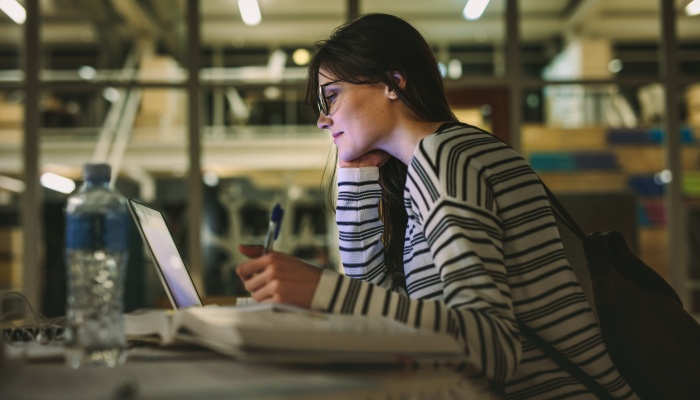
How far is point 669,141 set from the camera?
16.3ft

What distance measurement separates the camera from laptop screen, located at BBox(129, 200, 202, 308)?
129 cm

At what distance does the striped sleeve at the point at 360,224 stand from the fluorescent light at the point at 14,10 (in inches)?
166

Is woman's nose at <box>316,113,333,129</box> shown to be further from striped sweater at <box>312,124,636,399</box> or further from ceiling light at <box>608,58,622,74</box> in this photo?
ceiling light at <box>608,58,622,74</box>

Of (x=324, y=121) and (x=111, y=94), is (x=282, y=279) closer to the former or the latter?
(x=324, y=121)

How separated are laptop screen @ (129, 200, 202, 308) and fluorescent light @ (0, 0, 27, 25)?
416cm

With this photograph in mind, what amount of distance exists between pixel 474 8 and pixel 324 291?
16.5 feet

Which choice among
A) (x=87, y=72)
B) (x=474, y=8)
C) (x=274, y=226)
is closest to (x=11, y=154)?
(x=87, y=72)

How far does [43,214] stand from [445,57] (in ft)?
12.9

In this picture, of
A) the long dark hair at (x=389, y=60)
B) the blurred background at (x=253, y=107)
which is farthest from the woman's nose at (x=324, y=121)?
the blurred background at (x=253, y=107)

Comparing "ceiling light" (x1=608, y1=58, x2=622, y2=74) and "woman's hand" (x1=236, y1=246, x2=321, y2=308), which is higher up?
"ceiling light" (x1=608, y1=58, x2=622, y2=74)

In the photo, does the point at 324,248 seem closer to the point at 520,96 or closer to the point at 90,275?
the point at 520,96

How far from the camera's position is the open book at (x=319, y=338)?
71cm

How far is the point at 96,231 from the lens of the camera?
104cm

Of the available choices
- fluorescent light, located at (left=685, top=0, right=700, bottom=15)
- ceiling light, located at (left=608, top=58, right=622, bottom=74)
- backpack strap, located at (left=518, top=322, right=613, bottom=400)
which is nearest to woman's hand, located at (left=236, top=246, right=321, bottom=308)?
backpack strap, located at (left=518, top=322, right=613, bottom=400)
